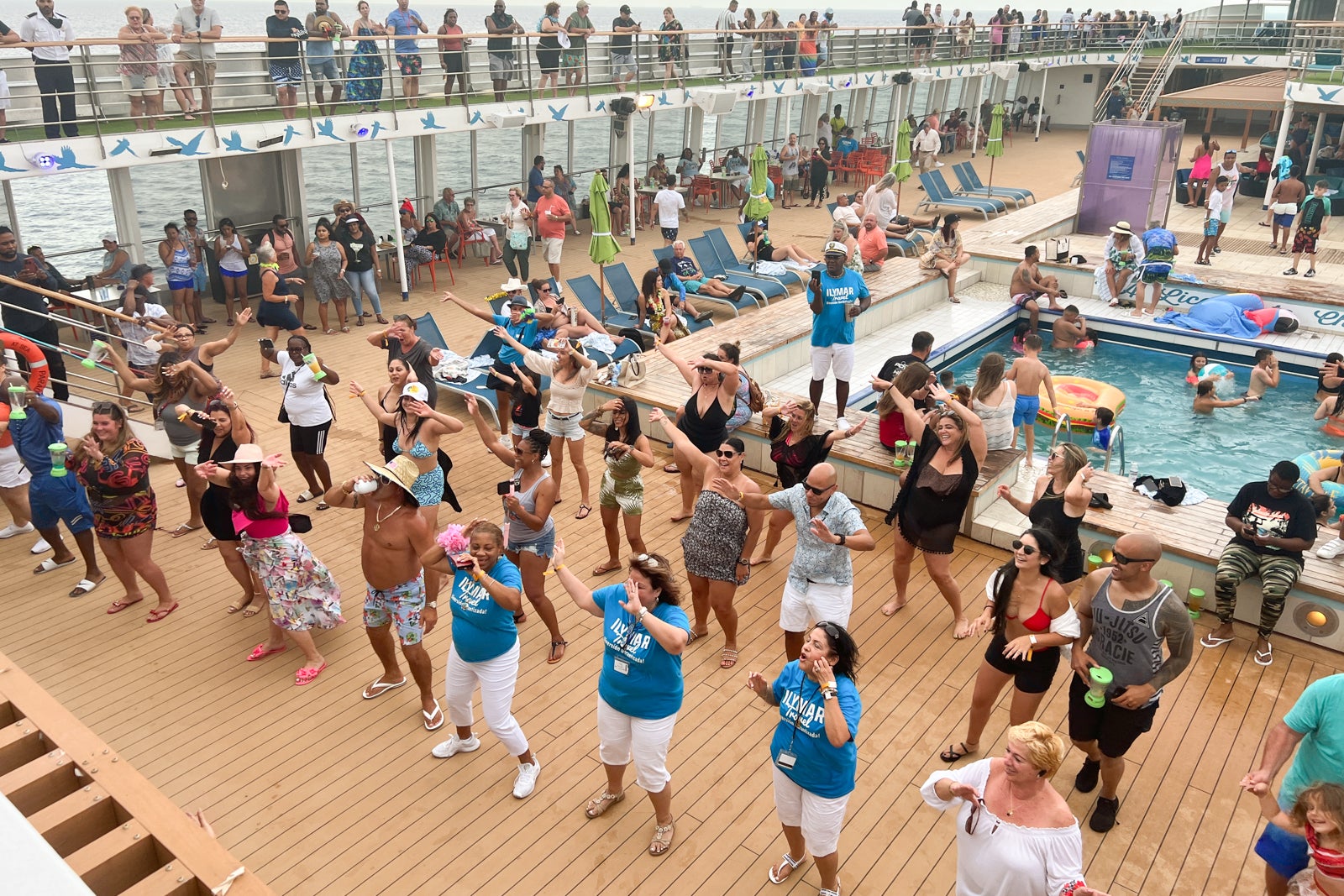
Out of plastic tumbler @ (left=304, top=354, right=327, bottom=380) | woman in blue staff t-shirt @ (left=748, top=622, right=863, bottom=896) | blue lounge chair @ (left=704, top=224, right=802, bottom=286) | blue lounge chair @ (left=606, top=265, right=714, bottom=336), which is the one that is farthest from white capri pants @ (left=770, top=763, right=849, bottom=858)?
blue lounge chair @ (left=704, top=224, right=802, bottom=286)

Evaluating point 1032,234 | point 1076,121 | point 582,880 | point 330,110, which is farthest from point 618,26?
point 1076,121

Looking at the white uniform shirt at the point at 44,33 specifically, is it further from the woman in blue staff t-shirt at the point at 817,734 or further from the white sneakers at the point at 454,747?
the woman in blue staff t-shirt at the point at 817,734

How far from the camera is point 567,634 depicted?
684 centimetres

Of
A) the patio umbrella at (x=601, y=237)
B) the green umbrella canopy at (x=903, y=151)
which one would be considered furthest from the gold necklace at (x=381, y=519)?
the green umbrella canopy at (x=903, y=151)

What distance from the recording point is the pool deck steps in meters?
6.59

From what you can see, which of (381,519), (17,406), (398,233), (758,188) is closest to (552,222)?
(398,233)

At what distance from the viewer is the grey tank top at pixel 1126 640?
4488 mm

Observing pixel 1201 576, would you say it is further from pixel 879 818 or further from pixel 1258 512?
pixel 879 818

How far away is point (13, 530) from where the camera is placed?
8.23 meters

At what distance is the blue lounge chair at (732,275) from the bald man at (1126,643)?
978 centimetres

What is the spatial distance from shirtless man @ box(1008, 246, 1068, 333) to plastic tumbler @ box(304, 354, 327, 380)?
32.9 feet

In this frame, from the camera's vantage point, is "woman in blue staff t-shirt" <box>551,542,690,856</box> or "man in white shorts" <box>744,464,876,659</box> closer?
"woman in blue staff t-shirt" <box>551,542,690,856</box>

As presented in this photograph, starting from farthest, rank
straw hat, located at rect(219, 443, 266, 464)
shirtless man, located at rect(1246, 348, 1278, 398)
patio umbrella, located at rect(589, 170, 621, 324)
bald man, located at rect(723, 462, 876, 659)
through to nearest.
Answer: patio umbrella, located at rect(589, 170, 621, 324)
shirtless man, located at rect(1246, 348, 1278, 398)
straw hat, located at rect(219, 443, 266, 464)
bald man, located at rect(723, 462, 876, 659)

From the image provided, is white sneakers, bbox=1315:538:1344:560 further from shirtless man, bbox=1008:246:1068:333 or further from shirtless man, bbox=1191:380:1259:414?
shirtless man, bbox=1008:246:1068:333
